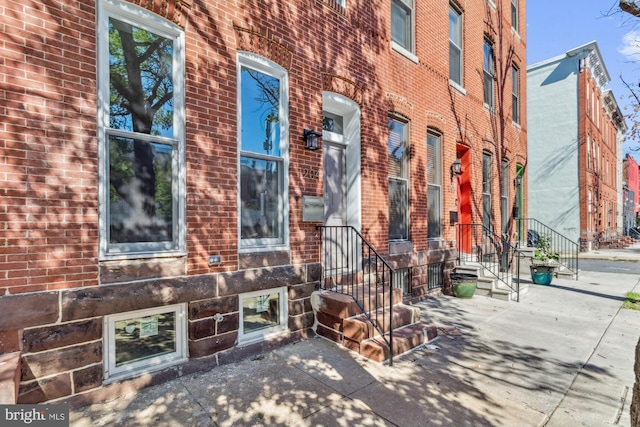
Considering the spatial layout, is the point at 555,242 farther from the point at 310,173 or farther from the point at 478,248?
the point at 310,173

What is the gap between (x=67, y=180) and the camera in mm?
2959

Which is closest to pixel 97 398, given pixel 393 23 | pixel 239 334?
pixel 239 334

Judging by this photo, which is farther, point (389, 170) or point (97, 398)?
point (389, 170)

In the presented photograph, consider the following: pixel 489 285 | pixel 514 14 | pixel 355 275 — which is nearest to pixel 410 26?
pixel 355 275

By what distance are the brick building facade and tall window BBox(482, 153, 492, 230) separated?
4.38 metres

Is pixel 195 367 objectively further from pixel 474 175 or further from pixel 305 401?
Answer: pixel 474 175

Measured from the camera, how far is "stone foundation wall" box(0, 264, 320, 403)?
2719mm

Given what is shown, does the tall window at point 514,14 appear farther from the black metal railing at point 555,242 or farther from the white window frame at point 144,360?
the white window frame at point 144,360

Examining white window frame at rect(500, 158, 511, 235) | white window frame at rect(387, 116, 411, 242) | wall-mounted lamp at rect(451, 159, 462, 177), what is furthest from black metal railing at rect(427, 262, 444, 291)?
white window frame at rect(500, 158, 511, 235)

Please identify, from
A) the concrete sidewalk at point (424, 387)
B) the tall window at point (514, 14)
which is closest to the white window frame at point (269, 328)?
the concrete sidewalk at point (424, 387)

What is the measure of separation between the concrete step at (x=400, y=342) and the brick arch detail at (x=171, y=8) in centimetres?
436

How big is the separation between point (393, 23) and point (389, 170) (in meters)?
3.15

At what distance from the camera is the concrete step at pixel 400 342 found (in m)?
3.93

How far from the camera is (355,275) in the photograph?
5.40m
